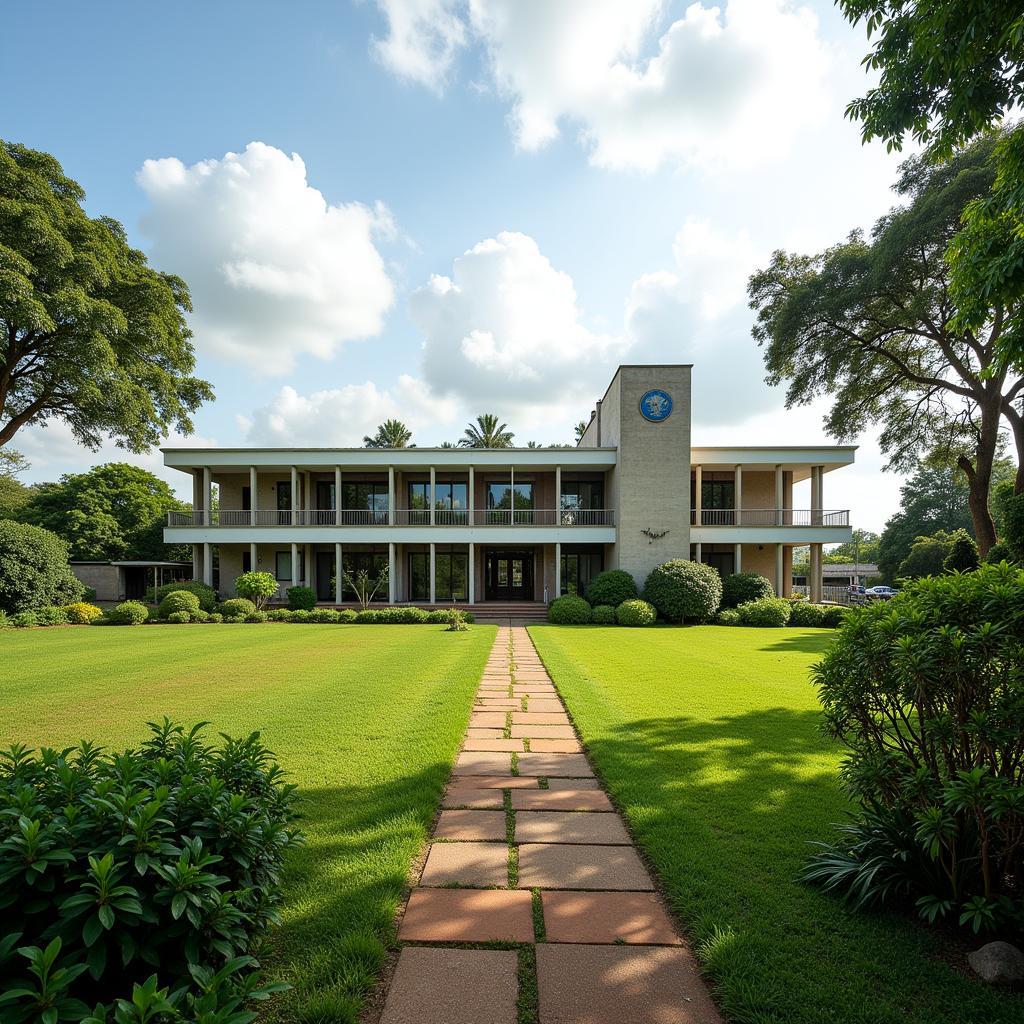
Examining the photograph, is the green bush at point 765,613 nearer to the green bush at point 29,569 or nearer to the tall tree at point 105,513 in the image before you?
the green bush at point 29,569

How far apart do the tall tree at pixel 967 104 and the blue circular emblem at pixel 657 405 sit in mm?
14957

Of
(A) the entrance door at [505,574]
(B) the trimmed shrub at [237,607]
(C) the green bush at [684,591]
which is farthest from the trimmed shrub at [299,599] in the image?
(C) the green bush at [684,591]

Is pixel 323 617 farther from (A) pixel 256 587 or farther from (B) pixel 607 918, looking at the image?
(B) pixel 607 918

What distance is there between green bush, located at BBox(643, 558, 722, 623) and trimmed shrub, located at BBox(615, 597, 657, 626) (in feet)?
3.01

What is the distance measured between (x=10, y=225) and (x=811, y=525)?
100ft

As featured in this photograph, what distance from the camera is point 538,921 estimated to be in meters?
2.66

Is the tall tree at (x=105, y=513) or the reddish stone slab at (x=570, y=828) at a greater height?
the tall tree at (x=105, y=513)

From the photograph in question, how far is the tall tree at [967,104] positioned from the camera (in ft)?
15.0

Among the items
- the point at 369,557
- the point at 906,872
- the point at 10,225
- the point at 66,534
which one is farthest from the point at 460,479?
the point at 66,534

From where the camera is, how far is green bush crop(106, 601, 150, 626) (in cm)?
1922

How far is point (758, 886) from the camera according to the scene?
2.97 meters

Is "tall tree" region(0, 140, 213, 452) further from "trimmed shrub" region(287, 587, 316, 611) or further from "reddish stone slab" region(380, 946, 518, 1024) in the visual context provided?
"reddish stone slab" region(380, 946, 518, 1024)

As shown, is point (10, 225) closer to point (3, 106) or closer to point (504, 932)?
point (3, 106)

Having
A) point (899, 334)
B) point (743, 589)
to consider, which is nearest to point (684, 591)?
point (743, 589)
